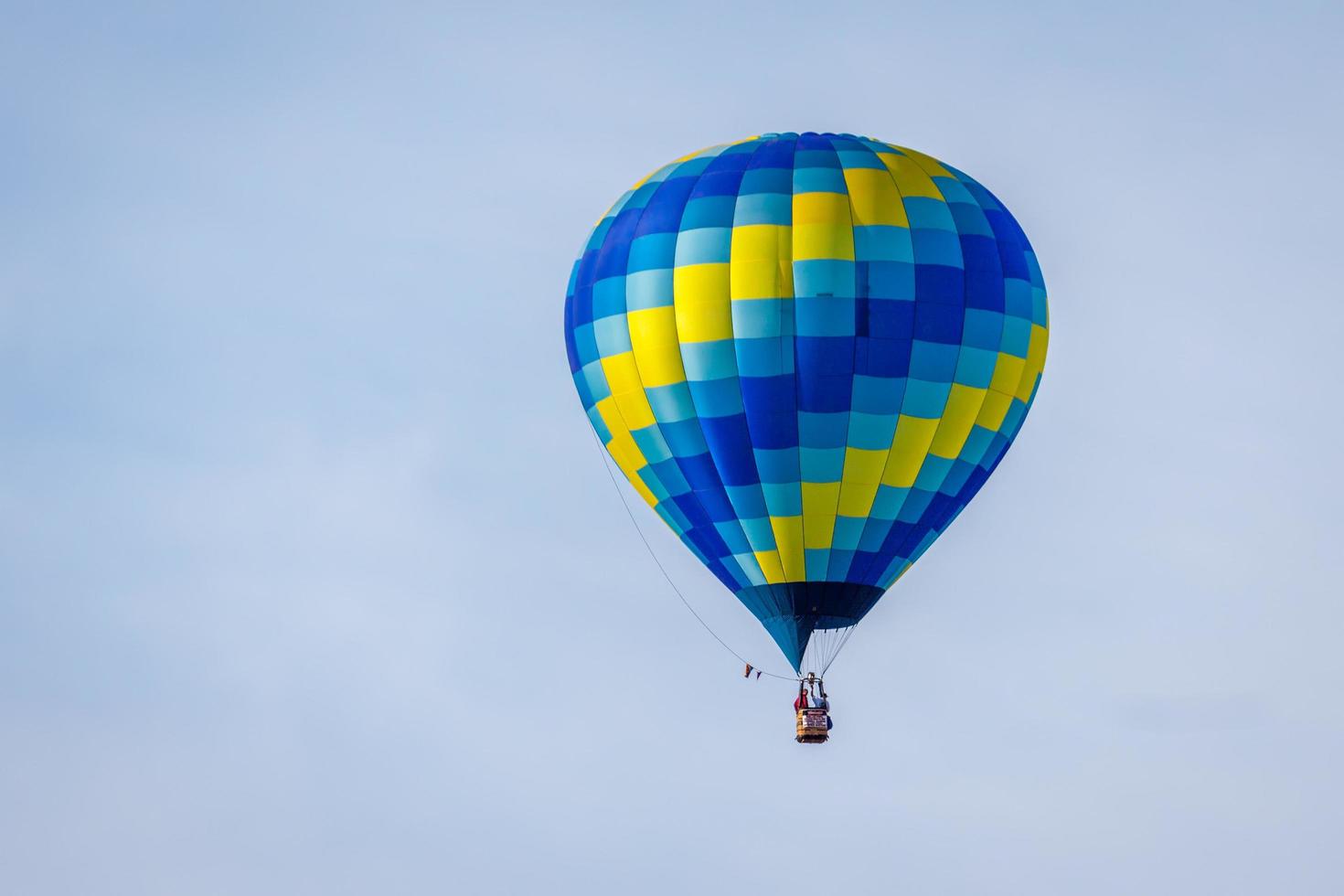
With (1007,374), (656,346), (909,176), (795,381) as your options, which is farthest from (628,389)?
(1007,374)

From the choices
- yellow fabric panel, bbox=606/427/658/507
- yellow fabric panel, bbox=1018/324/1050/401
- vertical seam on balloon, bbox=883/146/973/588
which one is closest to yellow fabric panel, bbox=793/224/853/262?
vertical seam on balloon, bbox=883/146/973/588

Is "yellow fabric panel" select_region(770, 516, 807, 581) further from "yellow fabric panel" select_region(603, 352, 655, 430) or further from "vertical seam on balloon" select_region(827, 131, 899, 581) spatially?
"yellow fabric panel" select_region(603, 352, 655, 430)

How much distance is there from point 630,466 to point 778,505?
7.22 feet

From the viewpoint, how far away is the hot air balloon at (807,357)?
38.6 meters

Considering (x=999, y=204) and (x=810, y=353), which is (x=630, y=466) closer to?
(x=810, y=353)

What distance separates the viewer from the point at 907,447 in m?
39.0

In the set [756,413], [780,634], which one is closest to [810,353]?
[756,413]

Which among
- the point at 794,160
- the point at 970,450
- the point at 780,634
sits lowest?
the point at 780,634

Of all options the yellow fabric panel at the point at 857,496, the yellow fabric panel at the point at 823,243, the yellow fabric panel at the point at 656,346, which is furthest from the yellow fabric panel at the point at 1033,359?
the yellow fabric panel at the point at 656,346

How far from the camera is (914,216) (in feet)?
128

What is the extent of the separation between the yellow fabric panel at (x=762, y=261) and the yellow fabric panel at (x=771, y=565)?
3057mm

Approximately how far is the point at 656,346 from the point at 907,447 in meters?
3.19

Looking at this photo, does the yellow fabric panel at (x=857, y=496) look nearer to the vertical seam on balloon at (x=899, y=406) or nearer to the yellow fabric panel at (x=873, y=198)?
the vertical seam on balloon at (x=899, y=406)

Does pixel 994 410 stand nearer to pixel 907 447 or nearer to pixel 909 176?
pixel 907 447
